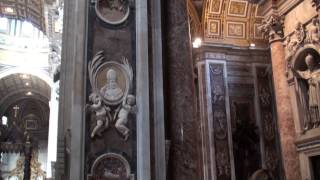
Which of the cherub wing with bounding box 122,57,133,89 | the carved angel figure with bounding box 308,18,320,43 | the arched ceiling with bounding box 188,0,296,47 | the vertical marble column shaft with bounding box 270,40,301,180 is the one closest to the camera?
the cherub wing with bounding box 122,57,133,89

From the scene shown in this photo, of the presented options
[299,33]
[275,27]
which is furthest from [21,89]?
[299,33]

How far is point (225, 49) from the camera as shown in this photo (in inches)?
611

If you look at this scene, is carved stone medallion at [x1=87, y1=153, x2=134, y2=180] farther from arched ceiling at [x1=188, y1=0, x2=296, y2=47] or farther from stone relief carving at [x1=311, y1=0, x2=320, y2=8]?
arched ceiling at [x1=188, y1=0, x2=296, y2=47]

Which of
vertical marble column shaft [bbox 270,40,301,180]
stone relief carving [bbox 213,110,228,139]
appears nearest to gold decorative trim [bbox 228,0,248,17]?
stone relief carving [bbox 213,110,228,139]

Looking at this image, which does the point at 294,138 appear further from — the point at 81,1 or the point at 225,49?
the point at 81,1

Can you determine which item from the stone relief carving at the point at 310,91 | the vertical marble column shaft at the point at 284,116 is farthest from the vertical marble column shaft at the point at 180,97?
the vertical marble column shaft at the point at 284,116

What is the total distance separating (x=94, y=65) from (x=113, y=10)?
2.55 ft

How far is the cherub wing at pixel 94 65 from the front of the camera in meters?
5.14

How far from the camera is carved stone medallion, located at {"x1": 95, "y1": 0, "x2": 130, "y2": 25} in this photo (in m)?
5.45

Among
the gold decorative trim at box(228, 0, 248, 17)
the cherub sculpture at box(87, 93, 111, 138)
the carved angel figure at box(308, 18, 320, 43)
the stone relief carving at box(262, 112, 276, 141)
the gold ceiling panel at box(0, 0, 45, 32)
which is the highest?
the gold ceiling panel at box(0, 0, 45, 32)

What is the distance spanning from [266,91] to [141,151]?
11236 mm

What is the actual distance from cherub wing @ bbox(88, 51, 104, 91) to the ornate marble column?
6625 millimetres

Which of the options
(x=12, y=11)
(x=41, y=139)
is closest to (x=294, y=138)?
(x=12, y=11)

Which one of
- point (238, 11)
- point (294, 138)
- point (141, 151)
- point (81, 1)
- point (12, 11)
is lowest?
point (141, 151)
